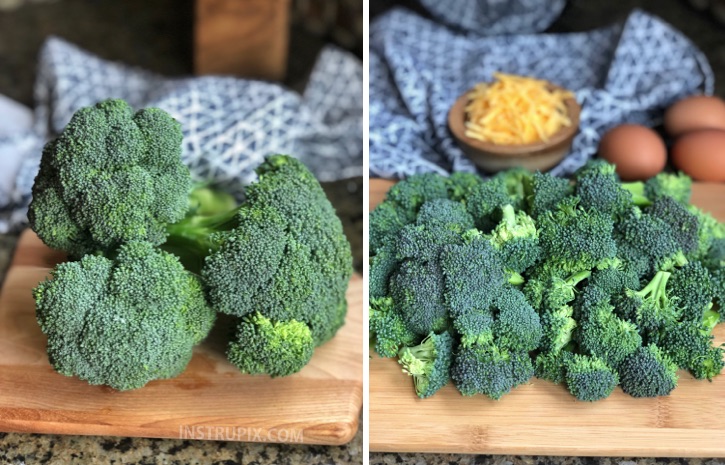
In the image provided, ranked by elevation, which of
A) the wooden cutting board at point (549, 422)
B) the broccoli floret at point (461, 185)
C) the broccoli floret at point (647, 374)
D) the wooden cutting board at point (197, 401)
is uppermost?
the broccoli floret at point (461, 185)

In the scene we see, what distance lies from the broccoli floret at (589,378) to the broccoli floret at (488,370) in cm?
6

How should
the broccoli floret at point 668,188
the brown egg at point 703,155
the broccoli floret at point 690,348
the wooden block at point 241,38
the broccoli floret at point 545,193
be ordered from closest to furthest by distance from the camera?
the broccoli floret at point 690,348 → the broccoli floret at point 545,193 → the broccoli floret at point 668,188 → the brown egg at point 703,155 → the wooden block at point 241,38

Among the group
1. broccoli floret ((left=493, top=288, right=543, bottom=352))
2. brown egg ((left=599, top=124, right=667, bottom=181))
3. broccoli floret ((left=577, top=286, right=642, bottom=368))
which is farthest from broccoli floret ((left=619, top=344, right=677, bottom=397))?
brown egg ((left=599, top=124, right=667, bottom=181))

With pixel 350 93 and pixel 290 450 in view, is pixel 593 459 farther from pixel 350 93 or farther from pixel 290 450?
pixel 350 93

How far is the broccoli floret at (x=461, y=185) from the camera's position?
1.50 metres

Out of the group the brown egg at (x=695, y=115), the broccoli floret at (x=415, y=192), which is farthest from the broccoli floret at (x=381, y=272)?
the brown egg at (x=695, y=115)

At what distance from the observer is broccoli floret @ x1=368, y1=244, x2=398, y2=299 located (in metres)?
1.37

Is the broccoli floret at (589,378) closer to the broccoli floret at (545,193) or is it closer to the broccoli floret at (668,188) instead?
the broccoli floret at (545,193)

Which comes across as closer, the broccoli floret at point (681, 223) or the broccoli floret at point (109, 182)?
the broccoli floret at point (109, 182)

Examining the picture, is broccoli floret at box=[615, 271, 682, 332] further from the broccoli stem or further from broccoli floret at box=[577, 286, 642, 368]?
the broccoli stem

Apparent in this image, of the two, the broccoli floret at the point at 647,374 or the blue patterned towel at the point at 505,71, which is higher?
the blue patterned towel at the point at 505,71

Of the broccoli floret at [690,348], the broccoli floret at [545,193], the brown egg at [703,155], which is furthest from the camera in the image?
the brown egg at [703,155]

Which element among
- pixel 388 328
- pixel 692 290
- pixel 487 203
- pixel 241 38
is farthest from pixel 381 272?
pixel 241 38

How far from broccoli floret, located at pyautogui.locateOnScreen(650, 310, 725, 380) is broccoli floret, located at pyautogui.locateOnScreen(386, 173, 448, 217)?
417 mm
